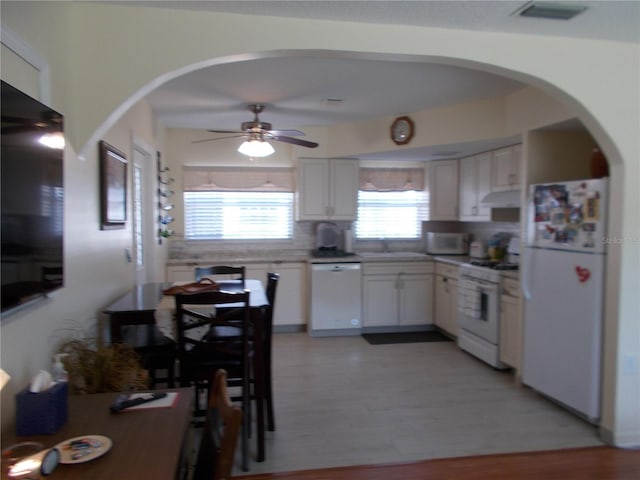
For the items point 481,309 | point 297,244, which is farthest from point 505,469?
point 297,244

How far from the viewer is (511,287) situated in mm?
3887

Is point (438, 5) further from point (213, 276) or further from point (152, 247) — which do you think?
point (152, 247)

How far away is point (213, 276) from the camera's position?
13.8 feet

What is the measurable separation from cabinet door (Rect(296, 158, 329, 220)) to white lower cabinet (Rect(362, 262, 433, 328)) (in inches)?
35.0

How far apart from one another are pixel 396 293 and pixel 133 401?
4.08m

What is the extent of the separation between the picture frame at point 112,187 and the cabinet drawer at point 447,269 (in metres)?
3.37

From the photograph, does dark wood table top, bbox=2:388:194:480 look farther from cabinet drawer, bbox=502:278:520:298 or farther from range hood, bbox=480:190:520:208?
range hood, bbox=480:190:520:208

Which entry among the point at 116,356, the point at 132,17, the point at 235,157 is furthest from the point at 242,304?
the point at 235,157

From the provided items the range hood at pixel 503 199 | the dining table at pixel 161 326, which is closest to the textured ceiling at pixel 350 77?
the range hood at pixel 503 199

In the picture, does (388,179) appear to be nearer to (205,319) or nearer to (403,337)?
(403,337)

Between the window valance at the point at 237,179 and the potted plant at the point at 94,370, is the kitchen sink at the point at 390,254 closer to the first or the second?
the window valance at the point at 237,179

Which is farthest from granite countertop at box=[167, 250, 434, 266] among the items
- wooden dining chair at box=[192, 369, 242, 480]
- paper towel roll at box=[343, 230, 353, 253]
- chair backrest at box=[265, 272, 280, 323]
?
wooden dining chair at box=[192, 369, 242, 480]

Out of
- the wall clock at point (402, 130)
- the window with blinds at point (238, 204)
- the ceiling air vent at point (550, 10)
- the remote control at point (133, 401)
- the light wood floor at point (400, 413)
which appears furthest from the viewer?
the window with blinds at point (238, 204)

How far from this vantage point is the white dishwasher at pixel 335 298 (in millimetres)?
5297
